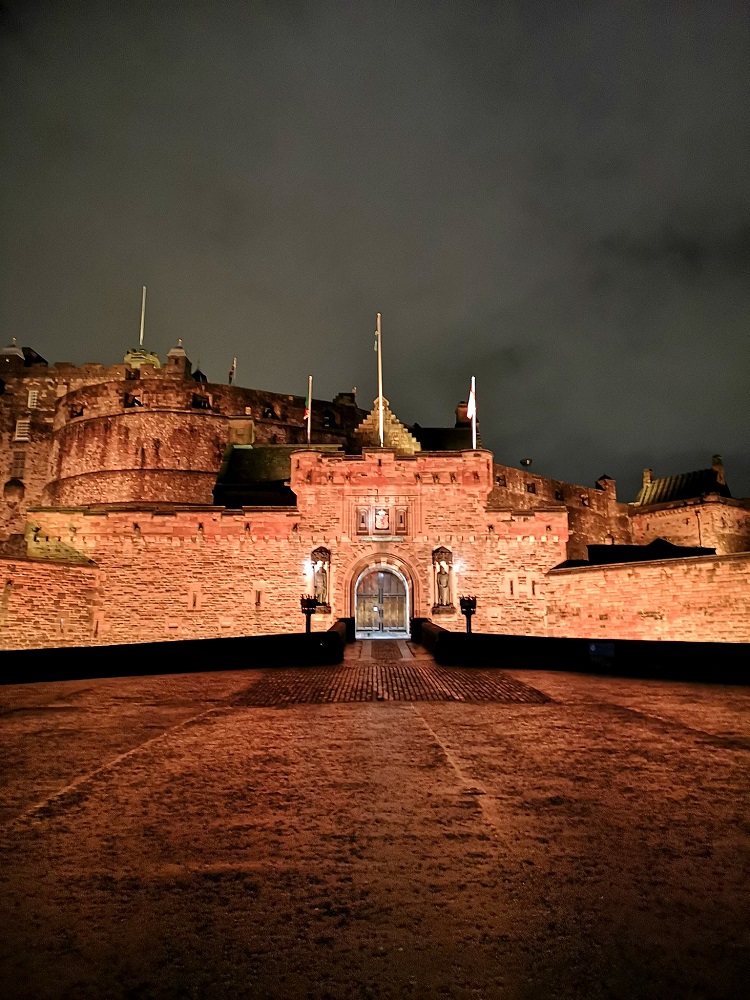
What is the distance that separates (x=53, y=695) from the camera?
8.03 m

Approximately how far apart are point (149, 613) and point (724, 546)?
4288 cm

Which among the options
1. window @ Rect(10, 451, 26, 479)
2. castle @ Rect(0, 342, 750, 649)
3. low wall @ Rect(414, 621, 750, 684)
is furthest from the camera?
window @ Rect(10, 451, 26, 479)

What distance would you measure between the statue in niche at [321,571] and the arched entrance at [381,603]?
3423 mm

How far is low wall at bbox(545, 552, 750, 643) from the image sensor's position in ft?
60.2

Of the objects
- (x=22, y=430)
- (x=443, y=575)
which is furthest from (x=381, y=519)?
(x=22, y=430)

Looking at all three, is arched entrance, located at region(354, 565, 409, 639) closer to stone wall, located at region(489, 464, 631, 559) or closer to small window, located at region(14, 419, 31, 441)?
stone wall, located at region(489, 464, 631, 559)

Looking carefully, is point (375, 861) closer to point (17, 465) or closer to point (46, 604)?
point (46, 604)

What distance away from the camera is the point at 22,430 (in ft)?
145

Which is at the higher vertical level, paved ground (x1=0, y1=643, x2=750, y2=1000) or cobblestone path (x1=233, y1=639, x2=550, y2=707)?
paved ground (x1=0, y1=643, x2=750, y2=1000)

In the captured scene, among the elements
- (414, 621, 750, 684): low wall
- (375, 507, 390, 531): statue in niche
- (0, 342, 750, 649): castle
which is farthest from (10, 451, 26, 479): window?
(414, 621, 750, 684): low wall

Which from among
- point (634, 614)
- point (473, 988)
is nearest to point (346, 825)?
point (473, 988)

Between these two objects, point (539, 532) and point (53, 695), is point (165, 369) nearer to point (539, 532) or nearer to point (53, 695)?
point (539, 532)

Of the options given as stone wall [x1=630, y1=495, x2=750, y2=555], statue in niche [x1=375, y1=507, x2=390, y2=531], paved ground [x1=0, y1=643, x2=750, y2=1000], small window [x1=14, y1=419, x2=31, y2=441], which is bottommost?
paved ground [x1=0, y1=643, x2=750, y2=1000]

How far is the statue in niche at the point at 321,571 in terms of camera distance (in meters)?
22.9
